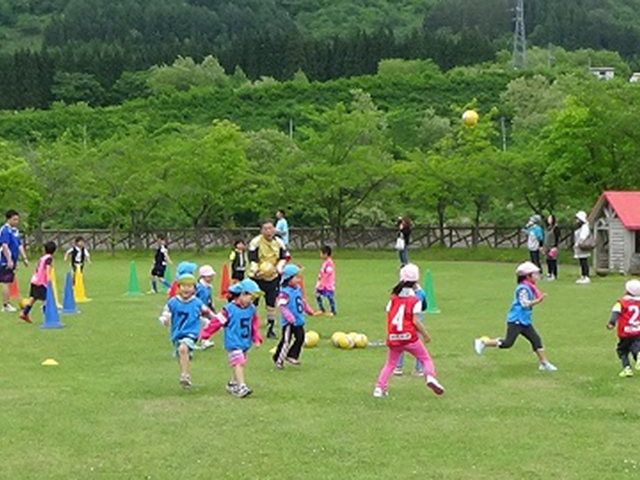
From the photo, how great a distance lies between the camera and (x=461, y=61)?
403 feet

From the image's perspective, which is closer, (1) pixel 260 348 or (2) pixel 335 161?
(1) pixel 260 348

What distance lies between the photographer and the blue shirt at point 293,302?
12.6 meters

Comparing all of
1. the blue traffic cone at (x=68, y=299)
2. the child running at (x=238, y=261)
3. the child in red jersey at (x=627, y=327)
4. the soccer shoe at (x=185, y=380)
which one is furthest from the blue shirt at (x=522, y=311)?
the blue traffic cone at (x=68, y=299)

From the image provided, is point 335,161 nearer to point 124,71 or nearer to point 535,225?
point 535,225

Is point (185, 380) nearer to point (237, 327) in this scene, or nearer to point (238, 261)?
point (237, 327)

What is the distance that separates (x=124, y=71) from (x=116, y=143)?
66437mm

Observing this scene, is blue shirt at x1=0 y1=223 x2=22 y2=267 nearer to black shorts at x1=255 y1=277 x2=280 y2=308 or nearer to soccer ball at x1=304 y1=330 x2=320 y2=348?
black shorts at x1=255 y1=277 x2=280 y2=308

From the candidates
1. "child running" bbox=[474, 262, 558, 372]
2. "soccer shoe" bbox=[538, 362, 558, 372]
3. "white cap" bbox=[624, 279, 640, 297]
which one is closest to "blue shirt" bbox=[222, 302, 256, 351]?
"child running" bbox=[474, 262, 558, 372]

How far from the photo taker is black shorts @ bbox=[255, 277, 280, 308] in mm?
15109

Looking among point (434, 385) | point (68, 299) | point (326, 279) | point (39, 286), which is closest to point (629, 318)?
point (434, 385)

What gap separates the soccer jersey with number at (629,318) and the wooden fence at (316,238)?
3192cm

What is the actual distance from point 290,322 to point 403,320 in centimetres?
248

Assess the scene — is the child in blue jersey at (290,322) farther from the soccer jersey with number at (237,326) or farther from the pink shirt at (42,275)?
→ the pink shirt at (42,275)

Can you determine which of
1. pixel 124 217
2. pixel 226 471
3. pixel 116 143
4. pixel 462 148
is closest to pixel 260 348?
pixel 226 471
